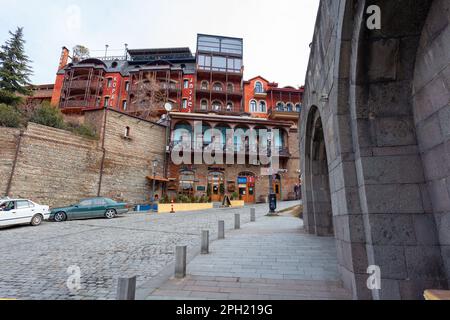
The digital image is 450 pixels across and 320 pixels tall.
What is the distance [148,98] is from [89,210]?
1858cm

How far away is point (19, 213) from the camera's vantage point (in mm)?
11305

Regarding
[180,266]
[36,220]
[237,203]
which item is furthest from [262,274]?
[237,203]

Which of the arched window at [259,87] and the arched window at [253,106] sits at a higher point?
the arched window at [259,87]

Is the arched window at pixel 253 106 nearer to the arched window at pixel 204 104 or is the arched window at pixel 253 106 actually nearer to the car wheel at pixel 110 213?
the arched window at pixel 204 104

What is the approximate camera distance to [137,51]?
35.6 m

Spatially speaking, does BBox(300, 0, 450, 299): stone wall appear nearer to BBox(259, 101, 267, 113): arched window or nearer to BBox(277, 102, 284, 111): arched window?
BBox(277, 102, 284, 111): arched window

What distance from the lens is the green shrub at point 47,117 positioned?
1792 centimetres

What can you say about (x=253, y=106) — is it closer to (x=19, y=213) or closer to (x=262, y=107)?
(x=262, y=107)

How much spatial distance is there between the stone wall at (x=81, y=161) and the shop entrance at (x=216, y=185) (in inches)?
218

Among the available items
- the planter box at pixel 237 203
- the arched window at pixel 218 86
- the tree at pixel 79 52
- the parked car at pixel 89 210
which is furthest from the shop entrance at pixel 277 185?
the tree at pixel 79 52

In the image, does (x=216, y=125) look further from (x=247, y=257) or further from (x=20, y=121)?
(x=247, y=257)

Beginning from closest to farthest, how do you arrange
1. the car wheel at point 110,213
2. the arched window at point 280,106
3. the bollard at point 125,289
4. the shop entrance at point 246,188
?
1. the bollard at point 125,289
2. the car wheel at point 110,213
3. the shop entrance at point 246,188
4. the arched window at point 280,106

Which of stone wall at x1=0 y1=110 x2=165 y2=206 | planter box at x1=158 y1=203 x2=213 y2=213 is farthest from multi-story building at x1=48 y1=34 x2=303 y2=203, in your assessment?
stone wall at x1=0 y1=110 x2=165 y2=206
